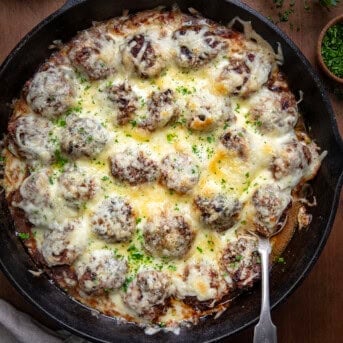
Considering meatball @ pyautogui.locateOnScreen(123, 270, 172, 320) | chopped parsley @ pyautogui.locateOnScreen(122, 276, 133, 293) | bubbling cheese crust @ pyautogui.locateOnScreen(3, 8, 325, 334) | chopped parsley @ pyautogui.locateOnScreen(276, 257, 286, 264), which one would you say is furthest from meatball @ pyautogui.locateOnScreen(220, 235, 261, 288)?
chopped parsley @ pyautogui.locateOnScreen(122, 276, 133, 293)

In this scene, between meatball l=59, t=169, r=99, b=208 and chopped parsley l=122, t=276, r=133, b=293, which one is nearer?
meatball l=59, t=169, r=99, b=208

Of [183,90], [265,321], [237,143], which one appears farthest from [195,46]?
[265,321]

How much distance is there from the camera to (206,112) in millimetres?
4398

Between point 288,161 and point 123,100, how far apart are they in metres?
1.27

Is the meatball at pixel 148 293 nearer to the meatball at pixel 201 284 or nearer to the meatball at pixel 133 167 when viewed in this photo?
the meatball at pixel 201 284

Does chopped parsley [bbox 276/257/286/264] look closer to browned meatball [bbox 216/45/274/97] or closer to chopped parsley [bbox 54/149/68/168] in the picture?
browned meatball [bbox 216/45/274/97]

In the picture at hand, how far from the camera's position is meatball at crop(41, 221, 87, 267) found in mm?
4379

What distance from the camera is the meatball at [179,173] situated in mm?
4371

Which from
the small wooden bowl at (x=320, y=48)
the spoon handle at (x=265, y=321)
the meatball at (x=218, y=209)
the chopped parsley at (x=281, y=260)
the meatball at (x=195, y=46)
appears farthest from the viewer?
the small wooden bowl at (x=320, y=48)

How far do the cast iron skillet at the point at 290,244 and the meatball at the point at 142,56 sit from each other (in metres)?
0.42

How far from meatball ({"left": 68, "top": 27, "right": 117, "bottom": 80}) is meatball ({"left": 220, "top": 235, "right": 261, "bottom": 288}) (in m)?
1.57

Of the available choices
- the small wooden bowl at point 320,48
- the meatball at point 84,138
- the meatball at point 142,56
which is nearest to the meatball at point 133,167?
the meatball at point 84,138

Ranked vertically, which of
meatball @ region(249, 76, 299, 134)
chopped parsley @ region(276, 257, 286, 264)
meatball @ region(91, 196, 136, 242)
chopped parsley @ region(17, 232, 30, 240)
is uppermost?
meatball @ region(249, 76, 299, 134)

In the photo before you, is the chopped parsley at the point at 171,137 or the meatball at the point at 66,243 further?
the chopped parsley at the point at 171,137
